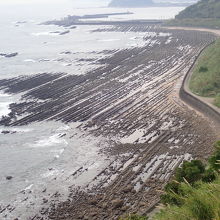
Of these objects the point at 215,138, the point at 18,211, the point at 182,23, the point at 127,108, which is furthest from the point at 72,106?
the point at 182,23

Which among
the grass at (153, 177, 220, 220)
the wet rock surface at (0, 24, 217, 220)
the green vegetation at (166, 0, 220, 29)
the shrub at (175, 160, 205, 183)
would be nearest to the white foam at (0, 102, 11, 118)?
the wet rock surface at (0, 24, 217, 220)

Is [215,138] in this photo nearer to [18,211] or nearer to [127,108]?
[127,108]

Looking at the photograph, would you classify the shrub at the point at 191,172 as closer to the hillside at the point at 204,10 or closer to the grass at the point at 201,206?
the grass at the point at 201,206

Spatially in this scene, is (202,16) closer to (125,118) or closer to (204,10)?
(204,10)

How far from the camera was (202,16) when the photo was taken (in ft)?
437

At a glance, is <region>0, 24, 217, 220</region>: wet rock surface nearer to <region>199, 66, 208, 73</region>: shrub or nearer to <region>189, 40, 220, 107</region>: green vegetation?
<region>189, 40, 220, 107</region>: green vegetation

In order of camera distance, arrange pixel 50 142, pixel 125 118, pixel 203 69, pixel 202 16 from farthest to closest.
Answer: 1. pixel 202 16
2. pixel 203 69
3. pixel 125 118
4. pixel 50 142

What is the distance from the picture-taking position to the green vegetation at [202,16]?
12366 cm

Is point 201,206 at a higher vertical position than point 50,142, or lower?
higher

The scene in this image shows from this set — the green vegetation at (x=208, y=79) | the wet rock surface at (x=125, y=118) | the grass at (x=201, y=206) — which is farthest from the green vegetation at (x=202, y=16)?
the grass at (x=201, y=206)

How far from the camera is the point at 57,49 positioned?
109 m

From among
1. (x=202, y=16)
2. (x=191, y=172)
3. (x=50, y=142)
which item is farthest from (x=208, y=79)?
(x=202, y=16)

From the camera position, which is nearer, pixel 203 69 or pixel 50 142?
pixel 50 142

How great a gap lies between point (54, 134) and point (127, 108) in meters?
11.4
